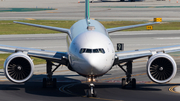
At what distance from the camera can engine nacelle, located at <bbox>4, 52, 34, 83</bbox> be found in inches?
942

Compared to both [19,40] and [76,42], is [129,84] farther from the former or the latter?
[19,40]

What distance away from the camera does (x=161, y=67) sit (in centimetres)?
2433

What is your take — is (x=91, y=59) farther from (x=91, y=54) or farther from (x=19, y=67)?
(x=19, y=67)

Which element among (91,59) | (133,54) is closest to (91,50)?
(91,59)

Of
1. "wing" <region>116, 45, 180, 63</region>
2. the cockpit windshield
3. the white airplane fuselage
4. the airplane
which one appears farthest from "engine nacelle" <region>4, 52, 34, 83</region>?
"wing" <region>116, 45, 180, 63</region>

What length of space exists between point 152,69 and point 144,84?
5942 millimetres

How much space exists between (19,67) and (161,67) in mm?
10126

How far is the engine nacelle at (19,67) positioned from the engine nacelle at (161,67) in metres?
8.47

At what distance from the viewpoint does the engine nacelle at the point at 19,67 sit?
942 inches

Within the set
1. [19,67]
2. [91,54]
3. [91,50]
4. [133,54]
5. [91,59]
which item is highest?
[133,54]

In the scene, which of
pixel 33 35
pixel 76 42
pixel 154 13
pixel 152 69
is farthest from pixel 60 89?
pixel 154 13

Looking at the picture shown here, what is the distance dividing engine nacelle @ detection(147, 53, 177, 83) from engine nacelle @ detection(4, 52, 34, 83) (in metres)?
8.47

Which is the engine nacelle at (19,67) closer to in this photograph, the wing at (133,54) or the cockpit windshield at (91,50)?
the cockpit windshield at (91,50)

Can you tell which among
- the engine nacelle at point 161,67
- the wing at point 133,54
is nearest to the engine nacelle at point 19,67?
the wing at point 133,54
